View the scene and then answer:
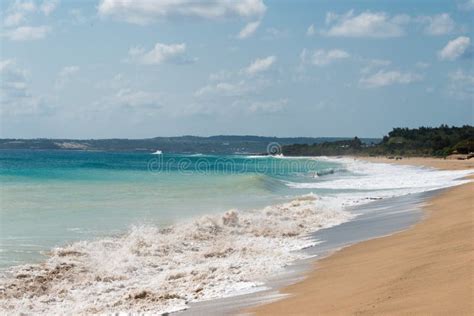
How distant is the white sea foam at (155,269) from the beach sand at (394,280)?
4.45 feet

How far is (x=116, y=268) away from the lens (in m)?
12.9

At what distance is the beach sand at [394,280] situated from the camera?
756 centimetres

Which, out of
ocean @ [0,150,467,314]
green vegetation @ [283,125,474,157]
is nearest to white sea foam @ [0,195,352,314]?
ocean @ [0,150,467,314]

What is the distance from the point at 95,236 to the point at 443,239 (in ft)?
32.0

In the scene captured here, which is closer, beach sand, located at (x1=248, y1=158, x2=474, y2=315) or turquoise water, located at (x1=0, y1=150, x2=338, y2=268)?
beach sand, located at (x1=248, y1=158, x2=474, y2=315)

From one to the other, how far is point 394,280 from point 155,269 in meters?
5.70

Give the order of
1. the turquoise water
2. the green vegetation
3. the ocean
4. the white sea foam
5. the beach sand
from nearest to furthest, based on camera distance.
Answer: the beach sand
the white sea foam
the ocean
the turquoise water
the green vegetation

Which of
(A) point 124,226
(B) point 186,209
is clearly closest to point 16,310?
(A) point 124,226

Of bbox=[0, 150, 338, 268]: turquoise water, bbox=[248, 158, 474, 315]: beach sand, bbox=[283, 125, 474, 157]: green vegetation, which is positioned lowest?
bbox=[0, 150, 338, 268]: turquoise water

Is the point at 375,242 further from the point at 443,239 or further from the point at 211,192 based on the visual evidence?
the point at 211,192

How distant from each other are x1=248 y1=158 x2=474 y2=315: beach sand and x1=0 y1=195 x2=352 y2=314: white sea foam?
1356 mm

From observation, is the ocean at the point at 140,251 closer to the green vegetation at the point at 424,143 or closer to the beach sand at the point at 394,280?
the beach sand at the point at 394,280

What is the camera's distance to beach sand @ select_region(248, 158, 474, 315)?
7.56 m

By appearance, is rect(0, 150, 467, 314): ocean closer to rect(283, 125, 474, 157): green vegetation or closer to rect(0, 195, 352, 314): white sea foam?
rect(0, 195, 352, 314): white sea foam
